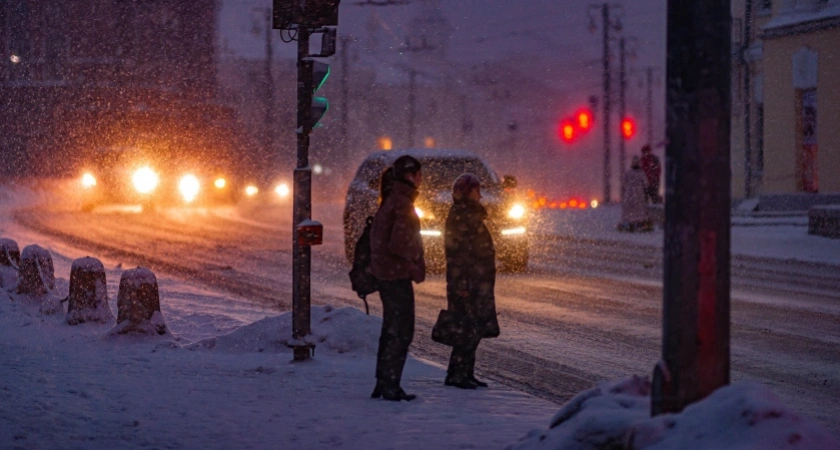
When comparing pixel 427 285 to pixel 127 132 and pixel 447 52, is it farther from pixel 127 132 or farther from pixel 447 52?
pixel 447 52

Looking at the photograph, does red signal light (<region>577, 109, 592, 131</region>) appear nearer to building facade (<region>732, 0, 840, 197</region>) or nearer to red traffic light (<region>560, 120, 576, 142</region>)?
red traffic light (<region>560, 120, 576, 142</region>)

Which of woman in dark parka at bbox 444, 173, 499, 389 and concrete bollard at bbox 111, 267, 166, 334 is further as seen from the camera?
concrete bollard at bbox 111, 267, 166, 334

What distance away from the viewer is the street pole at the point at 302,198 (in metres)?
9.32

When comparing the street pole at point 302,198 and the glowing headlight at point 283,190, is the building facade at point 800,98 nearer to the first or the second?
the glowing headlight at point 283,190

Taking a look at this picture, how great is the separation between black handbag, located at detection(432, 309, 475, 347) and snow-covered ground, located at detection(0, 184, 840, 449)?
1.23 feet

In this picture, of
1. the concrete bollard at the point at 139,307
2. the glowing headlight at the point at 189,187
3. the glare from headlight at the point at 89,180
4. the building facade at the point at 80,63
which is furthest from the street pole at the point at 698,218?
the building facade at the point at 80,63

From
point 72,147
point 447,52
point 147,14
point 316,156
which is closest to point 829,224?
→ point 72,147

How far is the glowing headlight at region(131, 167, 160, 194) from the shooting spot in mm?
36250

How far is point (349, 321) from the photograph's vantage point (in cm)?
1064

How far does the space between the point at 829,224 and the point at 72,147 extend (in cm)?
4206

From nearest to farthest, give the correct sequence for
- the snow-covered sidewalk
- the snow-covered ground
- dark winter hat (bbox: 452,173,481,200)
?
the snow-covered ground
dark winter hat (bbox: 452,173,481,200)
the snow-covered sidewalk

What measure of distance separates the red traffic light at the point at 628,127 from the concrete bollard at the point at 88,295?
30164 millimetres

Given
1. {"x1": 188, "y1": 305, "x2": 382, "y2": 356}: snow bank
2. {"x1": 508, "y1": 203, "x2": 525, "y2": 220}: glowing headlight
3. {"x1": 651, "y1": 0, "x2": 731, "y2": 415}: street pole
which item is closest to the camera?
{"x1": 651, "y1": 0, "x2": 731, "y2": 415}: street pole

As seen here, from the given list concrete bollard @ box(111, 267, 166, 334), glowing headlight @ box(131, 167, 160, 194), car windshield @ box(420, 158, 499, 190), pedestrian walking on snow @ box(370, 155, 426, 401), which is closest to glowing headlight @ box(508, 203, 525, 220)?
car windshield @ box(420, 158, 499, 190)
